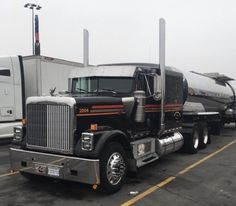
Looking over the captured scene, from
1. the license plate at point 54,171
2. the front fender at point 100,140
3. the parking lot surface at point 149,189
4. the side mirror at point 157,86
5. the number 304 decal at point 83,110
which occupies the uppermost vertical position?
the side mirror at point 157,86

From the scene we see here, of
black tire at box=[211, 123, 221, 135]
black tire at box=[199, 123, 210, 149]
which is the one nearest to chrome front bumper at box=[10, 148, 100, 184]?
black tire at box=[199, 123, 210, 149]

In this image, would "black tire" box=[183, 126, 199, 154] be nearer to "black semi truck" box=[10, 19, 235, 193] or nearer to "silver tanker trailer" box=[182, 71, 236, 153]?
"silver tanker trailer" box=[182, 71, 236, 153]

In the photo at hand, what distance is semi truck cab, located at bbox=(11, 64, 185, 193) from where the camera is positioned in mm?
A: 6191

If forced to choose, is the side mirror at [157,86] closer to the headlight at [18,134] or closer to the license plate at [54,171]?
the license plate at [54,171]

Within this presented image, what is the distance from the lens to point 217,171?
860cm

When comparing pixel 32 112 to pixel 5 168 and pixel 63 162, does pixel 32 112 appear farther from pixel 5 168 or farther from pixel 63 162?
pixel 5 168

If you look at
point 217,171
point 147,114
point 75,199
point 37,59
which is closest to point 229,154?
point 217,171

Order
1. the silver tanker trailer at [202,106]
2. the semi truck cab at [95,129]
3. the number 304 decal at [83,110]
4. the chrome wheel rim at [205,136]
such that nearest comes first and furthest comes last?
1. the semi truck cab at [95,129]
2. the number 304 decal at [83,110]
3. the silver tanker trailer at [202,106]
4. the chrome wheel rim at [205,136]

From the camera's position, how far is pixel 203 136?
12320mm

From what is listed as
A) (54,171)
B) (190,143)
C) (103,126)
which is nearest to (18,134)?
(54,171)

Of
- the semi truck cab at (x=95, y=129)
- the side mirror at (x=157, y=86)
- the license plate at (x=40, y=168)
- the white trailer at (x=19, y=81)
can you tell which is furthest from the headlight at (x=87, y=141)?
the white trailer at (x=19, y=81)

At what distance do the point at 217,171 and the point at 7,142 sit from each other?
27.5 ft

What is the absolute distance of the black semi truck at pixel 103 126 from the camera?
6.21 meters

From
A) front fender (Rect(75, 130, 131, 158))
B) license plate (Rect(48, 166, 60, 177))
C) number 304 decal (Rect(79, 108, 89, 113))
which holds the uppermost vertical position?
number 304 decal (Rect(79, 108, 89, 113))
